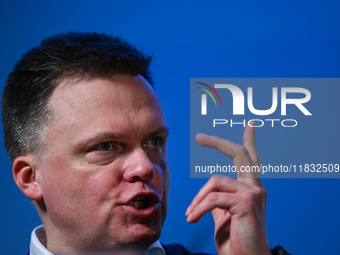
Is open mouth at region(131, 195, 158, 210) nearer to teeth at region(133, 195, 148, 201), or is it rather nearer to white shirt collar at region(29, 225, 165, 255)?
teeth at region(133, 195, 148, 201)

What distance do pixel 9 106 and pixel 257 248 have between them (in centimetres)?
119

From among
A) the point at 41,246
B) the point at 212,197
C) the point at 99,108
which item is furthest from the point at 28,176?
the point at 212,197

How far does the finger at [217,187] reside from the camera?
1.15 meters

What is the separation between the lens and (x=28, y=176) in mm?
1421

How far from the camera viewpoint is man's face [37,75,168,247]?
1.24 metres

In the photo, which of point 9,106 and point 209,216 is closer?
point 9,106

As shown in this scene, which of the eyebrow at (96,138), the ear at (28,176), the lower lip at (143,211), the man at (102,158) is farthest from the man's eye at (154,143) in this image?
the ear at (28,176)

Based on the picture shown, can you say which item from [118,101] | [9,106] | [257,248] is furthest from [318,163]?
[9,106]

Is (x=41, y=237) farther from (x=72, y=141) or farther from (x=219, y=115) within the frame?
(x=219, y=115)

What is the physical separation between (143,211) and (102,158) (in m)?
0.24

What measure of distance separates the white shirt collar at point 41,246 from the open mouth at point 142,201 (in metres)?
0.33

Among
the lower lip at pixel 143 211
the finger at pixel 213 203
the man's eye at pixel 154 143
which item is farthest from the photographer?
the man's eye at pixel 154 143

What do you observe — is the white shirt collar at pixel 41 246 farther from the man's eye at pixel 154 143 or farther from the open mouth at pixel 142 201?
the man's eye at pixel 154 143

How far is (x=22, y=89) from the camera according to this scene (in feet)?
4.86
